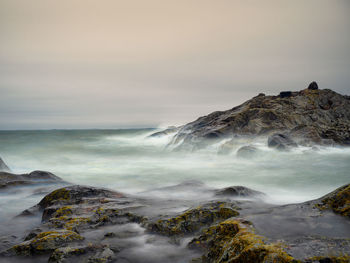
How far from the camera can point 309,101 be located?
31891mm

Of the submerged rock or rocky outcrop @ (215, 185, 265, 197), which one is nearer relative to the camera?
rocky outcrop @ (215, 185, 265, 197)

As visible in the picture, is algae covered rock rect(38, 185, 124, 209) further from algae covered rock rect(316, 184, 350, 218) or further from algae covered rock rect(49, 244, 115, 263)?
algae covered rock rect(316, 184, 350, 218)

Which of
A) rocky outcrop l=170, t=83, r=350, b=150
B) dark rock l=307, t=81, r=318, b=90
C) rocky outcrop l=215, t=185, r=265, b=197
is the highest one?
dark rock l=307, t=81, r=318, b=90

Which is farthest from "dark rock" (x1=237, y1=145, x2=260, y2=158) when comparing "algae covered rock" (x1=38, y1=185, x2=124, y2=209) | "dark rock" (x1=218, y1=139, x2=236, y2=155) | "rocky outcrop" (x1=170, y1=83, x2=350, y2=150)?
"algae covered rock" (x1=38, y1=185, x2=124, y2=209)

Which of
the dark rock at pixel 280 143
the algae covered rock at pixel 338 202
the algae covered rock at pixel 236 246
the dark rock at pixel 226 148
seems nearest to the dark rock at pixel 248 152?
the dark rock at pixel 280 143

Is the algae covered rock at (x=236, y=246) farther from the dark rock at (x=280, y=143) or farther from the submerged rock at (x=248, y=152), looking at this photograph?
the dark rock at (x=280, y=143)

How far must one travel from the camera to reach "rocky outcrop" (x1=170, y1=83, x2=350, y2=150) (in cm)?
2554

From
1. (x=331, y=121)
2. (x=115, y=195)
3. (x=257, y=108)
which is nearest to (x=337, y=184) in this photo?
(x=115, y=195)

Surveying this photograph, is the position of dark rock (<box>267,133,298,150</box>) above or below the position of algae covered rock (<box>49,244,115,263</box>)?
above

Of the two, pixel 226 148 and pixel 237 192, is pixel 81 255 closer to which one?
pixel 237 192

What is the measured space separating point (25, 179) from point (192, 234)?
29.9 feet

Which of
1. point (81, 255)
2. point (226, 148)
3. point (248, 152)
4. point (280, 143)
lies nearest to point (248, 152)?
point (248, 152)

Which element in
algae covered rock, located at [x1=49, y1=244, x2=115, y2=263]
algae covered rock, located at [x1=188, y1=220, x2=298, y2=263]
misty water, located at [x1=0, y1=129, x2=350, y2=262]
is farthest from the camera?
misty water, located at [x1=0, y1=129, x2=350, y2=262]

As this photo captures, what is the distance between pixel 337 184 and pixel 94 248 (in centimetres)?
1263
